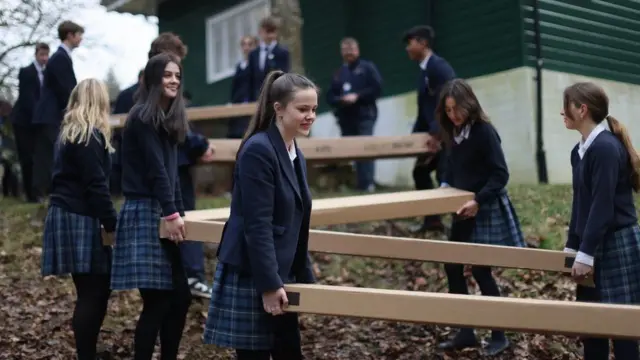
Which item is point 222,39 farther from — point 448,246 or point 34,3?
point 448,246

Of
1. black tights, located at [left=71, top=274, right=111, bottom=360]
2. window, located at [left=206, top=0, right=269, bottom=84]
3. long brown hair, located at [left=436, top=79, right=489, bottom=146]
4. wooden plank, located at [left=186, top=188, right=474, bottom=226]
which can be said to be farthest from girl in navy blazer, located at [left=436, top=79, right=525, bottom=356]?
window, located at [left=206, top=0, right=269, bottom=84]

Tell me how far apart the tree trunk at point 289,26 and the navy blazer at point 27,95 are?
4.13 m

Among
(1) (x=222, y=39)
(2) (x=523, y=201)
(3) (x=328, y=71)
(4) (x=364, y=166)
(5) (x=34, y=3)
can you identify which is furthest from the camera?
(1) (x=222, y=39)

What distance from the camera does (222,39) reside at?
16.8 metres

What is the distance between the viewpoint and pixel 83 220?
15.2ft

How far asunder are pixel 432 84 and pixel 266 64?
141 inches

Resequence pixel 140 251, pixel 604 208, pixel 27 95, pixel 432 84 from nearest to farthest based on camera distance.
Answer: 1. pixel 604 208
2. pixel 140 251
3. pixel 432 84
4. pixel 27 95

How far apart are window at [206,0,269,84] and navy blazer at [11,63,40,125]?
20.1 feet

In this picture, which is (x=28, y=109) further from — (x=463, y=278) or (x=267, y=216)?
(x=267, y=216)

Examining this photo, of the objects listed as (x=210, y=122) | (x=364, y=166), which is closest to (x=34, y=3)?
(x=210, y=122)

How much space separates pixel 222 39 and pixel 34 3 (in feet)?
16.7

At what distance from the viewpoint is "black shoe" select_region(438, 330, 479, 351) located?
5449 millimetres

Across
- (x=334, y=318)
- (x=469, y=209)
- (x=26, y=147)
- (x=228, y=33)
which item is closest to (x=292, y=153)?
(x=469, y=209)

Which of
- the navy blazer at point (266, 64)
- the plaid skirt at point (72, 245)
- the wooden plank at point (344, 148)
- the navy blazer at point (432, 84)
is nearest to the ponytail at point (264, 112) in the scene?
the plaid skirt at point (72, 245)
